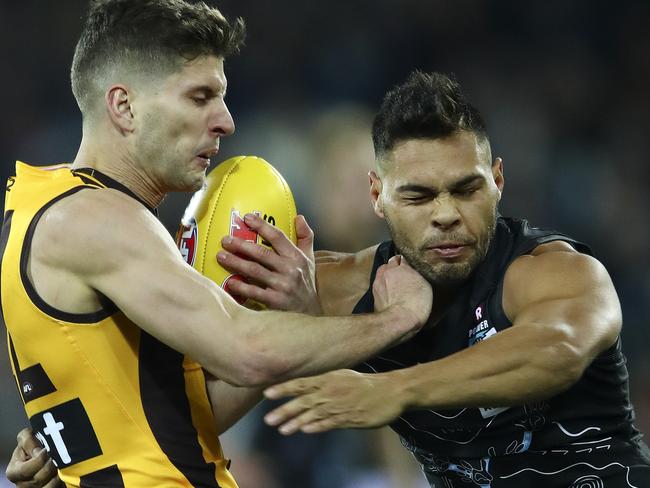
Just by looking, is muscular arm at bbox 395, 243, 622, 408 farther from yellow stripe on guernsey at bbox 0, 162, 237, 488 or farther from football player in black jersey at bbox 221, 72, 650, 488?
yellow stripe on guernsey at bbox 0, 162, 237, 488

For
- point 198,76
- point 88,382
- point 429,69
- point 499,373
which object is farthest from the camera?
point 429,69

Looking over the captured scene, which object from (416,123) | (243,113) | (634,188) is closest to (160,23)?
(416,123)

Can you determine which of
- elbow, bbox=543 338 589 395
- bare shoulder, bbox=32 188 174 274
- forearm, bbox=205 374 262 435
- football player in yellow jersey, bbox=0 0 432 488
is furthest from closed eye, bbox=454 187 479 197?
bare shoulder, bbox=32 188 174 274

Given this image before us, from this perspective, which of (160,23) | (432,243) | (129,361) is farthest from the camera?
(432,243)

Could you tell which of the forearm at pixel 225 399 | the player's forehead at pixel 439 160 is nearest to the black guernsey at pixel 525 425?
the player's forehead at pixel 439 160

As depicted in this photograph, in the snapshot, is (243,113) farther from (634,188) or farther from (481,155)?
(481,155)

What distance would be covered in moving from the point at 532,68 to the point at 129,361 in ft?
20.5

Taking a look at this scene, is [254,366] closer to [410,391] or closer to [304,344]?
[304,344]

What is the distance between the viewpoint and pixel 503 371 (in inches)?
110

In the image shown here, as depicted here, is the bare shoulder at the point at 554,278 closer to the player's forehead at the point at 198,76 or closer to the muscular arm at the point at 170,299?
the muscular arm at the point at 170,299

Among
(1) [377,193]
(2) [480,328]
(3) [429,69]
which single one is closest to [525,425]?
(2) [480,328]

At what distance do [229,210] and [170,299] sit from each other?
0.75m

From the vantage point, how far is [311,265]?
3635 mm

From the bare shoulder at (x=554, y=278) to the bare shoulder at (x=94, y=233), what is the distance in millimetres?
1291
